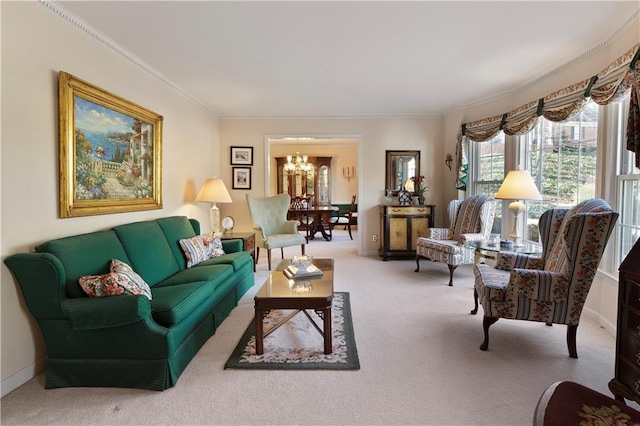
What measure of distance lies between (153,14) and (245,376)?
2.61m

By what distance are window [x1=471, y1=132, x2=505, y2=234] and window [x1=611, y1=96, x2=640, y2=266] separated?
1767 mm

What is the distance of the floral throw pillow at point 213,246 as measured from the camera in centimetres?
376

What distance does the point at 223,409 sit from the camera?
1885 mm

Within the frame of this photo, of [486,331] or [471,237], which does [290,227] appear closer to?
[471,237]

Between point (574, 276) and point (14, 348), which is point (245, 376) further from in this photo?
point (574, 276)

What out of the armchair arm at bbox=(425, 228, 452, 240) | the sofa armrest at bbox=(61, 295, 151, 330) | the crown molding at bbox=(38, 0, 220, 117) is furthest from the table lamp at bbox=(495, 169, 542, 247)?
the crown molding at bbox=(38, 0, 220, 117)

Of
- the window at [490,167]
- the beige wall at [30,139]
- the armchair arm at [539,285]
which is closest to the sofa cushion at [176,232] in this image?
the beige wall at [30,139]

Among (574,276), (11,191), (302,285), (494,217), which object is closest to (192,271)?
(302,285)

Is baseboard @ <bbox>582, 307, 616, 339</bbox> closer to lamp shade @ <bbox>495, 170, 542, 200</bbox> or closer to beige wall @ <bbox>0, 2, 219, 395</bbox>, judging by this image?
lamp shade @ <bbox>495, 170, 542, 200</bbox>

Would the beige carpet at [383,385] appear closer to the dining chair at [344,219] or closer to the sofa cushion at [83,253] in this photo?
the sofa cushion at [83,253]

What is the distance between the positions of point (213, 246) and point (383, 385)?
2.43m

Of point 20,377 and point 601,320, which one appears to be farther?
point 601,320

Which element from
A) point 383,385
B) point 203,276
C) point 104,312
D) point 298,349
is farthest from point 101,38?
point 383,385

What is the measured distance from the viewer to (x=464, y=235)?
13.8ft
